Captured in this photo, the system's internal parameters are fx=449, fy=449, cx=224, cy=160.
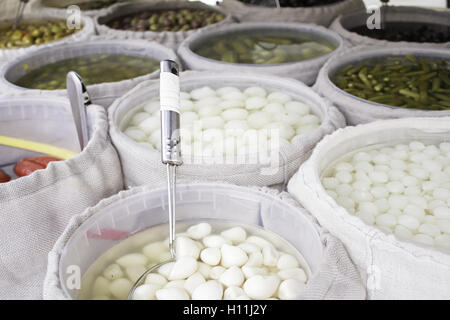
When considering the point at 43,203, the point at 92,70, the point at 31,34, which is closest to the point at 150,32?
the point at 92,70

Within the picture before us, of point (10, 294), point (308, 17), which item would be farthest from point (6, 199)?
point (308, 17)

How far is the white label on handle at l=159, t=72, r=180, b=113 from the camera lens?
2.77 ft

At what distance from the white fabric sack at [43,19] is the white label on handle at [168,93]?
3.80ft

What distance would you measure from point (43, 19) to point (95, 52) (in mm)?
773

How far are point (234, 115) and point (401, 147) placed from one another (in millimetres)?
489

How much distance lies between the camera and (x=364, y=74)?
1.58m

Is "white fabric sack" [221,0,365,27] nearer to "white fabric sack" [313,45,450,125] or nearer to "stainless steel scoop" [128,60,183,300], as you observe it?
"white fabric sack" [313,45,450,125]

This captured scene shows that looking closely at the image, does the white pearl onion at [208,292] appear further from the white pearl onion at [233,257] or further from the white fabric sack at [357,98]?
the white fabric sack at [357,98]

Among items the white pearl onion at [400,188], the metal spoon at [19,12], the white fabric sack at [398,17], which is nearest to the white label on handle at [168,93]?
the white pearl onion at [400,188]

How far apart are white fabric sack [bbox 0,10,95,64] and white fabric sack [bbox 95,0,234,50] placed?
6 centimetres

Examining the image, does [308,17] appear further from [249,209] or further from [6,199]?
[6,199]

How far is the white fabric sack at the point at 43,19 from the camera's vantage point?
6.01 feet

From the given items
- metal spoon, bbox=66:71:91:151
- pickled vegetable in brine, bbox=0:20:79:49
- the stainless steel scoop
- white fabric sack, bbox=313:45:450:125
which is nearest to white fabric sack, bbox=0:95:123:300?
metal spoon, bbox=66:71:91:151

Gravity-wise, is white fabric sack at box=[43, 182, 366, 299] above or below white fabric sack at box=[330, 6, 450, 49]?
below
